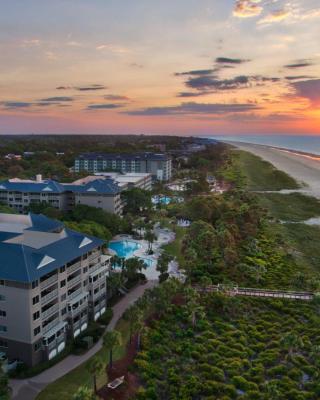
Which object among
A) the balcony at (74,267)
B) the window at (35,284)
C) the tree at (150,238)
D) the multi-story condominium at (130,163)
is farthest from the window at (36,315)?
the multi-story condominium at (130,163)

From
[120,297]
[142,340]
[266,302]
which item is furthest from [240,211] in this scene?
[142,340]

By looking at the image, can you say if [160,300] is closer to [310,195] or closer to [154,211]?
[154,211]

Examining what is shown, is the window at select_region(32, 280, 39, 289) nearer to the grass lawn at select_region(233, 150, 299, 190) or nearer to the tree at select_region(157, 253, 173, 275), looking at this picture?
the tree at select_region(157, 253, 173, 275)

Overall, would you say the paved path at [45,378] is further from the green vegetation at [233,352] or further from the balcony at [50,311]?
the green vegetation at [233,352]

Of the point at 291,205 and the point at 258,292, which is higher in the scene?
the point at 291,205

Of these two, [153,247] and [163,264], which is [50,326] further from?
[153,247]

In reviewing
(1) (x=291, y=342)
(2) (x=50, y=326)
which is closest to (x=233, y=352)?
(1) (x=291, y=342)
